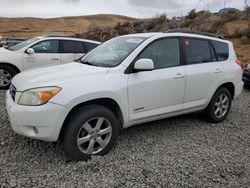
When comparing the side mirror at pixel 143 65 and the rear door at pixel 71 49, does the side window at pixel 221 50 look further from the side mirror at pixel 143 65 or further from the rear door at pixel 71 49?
the rear door at pixel 71 49

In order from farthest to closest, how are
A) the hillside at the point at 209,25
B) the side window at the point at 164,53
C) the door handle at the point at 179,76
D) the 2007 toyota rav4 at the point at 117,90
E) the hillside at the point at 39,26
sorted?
the hillside at the point at 39,26, the hillside at the point at 209,25, the door handle at the point at 179,76, the side window at the point at 164,53, the 2007 toyota rav4 at the point at 117,90

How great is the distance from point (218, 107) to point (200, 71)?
100cm

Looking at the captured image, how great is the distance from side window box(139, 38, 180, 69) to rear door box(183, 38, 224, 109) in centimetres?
21

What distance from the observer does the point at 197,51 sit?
15.9 ft

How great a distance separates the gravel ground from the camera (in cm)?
315

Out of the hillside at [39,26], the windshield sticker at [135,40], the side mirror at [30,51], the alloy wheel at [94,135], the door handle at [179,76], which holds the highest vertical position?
the hillside at [39,26]

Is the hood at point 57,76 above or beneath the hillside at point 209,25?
beneath

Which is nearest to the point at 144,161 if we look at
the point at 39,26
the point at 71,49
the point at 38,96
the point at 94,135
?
the point at 94,135

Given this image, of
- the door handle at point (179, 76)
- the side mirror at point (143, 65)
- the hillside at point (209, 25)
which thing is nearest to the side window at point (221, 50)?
the door handle at point (179, 76)

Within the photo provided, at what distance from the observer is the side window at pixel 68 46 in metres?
8.49

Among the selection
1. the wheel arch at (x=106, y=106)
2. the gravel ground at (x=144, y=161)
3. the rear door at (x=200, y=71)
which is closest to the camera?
the gravel ground at (x=144, y=161)

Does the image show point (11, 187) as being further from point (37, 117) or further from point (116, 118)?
point (116, 118)

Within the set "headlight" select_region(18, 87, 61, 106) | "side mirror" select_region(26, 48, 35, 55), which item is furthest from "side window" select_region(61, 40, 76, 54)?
"headlight" select_region(18, 87, 61, 106)

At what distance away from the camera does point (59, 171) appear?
3312mm
